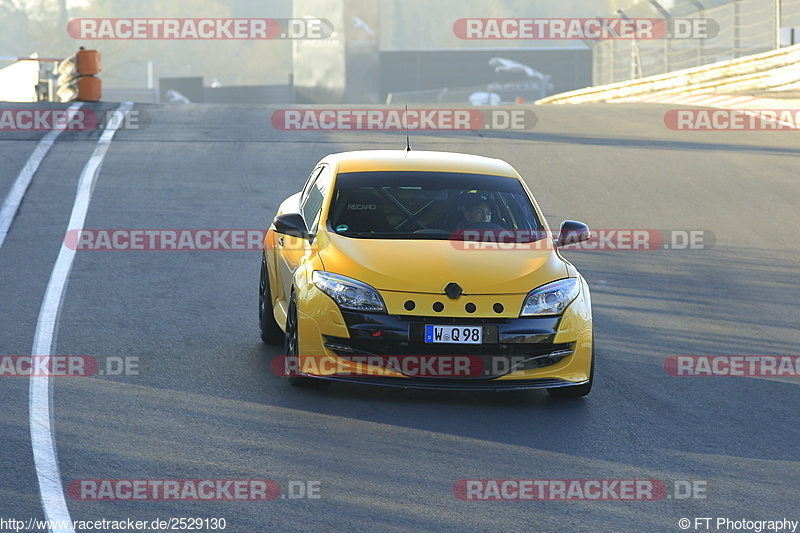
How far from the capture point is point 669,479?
6.05m

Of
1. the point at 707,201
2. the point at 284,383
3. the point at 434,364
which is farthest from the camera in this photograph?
the point at 707,201

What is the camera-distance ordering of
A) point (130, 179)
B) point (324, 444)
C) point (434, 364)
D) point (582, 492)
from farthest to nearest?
1. point (130, 179)
2. point (434, 364)
3. point (324, 444)
4. point (582, 492)

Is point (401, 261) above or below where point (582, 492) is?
above

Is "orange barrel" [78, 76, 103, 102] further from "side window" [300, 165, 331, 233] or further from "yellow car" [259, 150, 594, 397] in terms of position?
"yellow car" [259, 150, 594, 397]

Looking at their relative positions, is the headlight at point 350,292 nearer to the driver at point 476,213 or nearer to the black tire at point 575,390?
the driver at point 476,213

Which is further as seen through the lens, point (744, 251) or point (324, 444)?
point (744, 251)

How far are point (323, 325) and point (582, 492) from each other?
2214 mm

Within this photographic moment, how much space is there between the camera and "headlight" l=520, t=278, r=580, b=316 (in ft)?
24.1

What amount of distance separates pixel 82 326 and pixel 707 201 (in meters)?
8.89

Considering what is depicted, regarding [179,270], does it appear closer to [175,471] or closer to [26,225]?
[26,225]

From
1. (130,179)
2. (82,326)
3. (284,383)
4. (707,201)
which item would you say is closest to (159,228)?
(130,179)

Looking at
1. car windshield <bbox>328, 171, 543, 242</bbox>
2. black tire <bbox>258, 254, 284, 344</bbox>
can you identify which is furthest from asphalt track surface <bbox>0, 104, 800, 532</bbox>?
car windshield <bbox>328, 171, 543, 242</bbox>

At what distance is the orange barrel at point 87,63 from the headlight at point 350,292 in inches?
767

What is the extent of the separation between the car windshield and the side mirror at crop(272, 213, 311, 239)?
194 millimetres
